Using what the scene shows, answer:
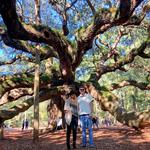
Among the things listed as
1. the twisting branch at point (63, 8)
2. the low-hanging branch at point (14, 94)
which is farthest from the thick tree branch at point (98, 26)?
the low-hanging branch at point (14, 94)

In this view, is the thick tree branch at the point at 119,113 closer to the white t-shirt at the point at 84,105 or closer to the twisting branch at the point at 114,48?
the white t-shirt at the point at 84,105

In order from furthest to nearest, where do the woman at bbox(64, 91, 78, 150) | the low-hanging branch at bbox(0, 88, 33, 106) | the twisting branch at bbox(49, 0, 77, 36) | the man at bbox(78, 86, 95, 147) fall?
the twisting branch at bbox(49, 0, 77, 36)
the low-hanging branch at bbox(0, 88, 33, 106)
the man at bbox(78, 86, 95, 147)
the woman at bbox(64, 91, 78, 150)

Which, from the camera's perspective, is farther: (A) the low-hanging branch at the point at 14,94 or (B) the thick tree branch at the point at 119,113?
(A) the low-hanging branch at the point at 14,94

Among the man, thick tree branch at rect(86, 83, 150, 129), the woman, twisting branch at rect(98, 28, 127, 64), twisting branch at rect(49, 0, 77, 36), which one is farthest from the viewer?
twisting branch at rect(98, 28, 127, 64)

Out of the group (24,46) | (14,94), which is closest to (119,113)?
(24,46)

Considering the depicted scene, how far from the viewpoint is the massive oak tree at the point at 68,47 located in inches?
447

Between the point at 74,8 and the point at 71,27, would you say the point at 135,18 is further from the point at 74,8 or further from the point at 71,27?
the point at 71,27

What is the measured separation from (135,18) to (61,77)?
19.5 feet

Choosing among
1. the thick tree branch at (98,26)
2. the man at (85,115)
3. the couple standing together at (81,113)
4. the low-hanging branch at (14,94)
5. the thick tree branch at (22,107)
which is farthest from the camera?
the low-hanging branch at (14,94)

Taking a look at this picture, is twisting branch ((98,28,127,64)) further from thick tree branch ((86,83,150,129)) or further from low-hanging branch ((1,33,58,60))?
low-hanging branch ((1,33,58,60))

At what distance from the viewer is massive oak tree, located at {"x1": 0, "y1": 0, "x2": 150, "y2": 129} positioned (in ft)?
37.2

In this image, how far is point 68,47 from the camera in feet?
50.4

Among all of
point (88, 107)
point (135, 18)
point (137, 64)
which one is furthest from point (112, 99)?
point (137, 64)

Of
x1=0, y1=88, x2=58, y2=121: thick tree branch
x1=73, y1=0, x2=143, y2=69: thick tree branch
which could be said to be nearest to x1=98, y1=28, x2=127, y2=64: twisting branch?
x1=73, y1=0, x2=143, y2=69: thick tree branch
